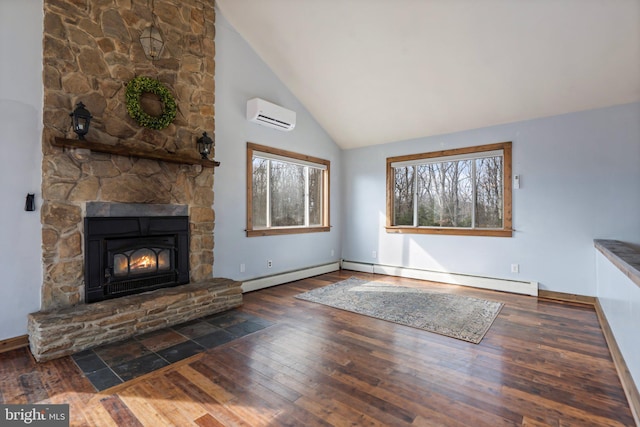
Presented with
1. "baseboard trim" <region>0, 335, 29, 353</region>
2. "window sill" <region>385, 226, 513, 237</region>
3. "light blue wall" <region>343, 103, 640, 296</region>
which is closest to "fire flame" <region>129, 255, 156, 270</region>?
"baseboard trim" <region>0, 335, 29, 353</region>

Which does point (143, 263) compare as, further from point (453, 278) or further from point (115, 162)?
point (453, 278)

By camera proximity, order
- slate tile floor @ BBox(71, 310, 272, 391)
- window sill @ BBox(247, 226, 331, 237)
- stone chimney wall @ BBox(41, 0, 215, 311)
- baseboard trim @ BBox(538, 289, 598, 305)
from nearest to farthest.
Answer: slate tile floor @ BBox(71, 310, 272, 391) → stone chimney wall @ BBox(41, 0, 215, 311) → baseboard trim @ BBox(538, 289, 598, 305) → window sill @ BBox(247, 226, 331, 237)

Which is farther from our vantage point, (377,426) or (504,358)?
(504,358)

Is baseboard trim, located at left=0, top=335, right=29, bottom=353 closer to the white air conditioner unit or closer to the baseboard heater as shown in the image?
the white air conditioner unit

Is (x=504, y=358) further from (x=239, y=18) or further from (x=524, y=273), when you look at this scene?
(x=239, y=18)

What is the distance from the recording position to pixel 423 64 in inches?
163

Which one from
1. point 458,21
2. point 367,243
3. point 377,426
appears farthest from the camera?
point 367,243

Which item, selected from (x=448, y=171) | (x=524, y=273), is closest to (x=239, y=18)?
(x=448, y=171)

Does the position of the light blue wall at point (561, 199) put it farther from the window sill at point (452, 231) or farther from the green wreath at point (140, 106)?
the green wreath at point (140, 106)

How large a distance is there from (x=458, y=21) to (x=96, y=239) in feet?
14.5

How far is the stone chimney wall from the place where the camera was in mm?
2885

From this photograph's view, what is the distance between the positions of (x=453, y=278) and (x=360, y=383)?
138 inches

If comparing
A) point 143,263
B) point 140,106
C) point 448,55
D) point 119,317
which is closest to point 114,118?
point 140,106

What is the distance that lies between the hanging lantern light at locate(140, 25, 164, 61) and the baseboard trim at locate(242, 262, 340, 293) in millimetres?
3059
